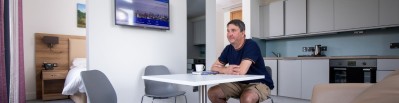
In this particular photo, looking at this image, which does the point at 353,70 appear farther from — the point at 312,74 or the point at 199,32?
the point at 199,32

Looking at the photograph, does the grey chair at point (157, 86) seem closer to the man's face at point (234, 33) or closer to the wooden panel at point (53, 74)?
the man's face at point (234, 33)

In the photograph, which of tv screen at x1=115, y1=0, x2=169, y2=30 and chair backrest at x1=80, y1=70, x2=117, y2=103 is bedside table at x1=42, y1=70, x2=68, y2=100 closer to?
tv screen at x1=115, y1=0, x2=169, y2=30

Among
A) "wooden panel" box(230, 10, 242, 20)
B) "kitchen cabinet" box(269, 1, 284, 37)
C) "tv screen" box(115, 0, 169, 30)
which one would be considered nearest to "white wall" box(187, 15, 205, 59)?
"wooden panel" box(230, 10, 242, 20)

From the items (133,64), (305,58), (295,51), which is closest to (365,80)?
(305,58)

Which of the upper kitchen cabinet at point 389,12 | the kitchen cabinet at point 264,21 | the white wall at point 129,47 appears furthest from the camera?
the kitchen cabinet at point 264,21

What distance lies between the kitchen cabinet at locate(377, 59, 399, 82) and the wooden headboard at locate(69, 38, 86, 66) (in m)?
5.44

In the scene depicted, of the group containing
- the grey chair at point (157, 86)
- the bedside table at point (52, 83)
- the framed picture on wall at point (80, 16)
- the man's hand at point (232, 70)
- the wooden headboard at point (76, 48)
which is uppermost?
the framed picture on wall at point (80, 16)

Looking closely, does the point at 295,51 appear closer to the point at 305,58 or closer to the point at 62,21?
the point at 305,58

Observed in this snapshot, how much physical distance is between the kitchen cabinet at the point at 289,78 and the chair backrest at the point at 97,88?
3.00m

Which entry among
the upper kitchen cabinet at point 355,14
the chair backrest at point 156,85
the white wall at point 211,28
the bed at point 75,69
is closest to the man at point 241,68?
the chair backrest at point 156,85

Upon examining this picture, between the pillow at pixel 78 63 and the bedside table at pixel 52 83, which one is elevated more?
the pillow at pixel 78 63

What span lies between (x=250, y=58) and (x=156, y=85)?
1.37 meters

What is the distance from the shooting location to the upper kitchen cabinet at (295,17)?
4105 mm

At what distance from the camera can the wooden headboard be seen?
204 inches
